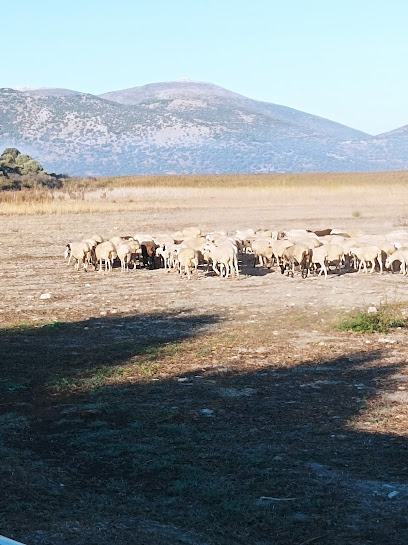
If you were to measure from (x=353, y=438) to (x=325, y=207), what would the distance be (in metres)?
33.2

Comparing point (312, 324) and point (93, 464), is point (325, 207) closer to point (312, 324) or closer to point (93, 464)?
point (312, 324)

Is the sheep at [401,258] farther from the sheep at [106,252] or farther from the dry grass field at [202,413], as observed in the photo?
the sheep at [106,252]

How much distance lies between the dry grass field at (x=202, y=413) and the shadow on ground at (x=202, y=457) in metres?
0.02

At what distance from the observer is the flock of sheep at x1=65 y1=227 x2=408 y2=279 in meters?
17.8

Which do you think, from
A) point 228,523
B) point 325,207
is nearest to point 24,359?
point 228,523

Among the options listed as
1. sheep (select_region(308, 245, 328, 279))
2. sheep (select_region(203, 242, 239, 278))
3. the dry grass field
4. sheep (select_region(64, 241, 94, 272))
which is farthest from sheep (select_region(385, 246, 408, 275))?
sheep (select_region(64, 241, 94, 272))

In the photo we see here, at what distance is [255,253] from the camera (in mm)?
19344

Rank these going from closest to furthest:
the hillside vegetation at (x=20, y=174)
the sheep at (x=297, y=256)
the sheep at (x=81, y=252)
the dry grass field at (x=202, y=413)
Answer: the dry grass field at (x=202, y=413)
the sheep at (x=297, y=256)
the sheep at (x=81, y=252)
the hillside vegetation at (x=20, y=174)

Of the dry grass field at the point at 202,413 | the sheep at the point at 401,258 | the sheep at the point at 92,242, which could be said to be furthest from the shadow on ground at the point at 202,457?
the sheep at the point at 92,242

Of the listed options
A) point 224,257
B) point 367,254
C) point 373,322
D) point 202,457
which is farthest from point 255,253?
point 202,457

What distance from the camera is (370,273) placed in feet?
59.3

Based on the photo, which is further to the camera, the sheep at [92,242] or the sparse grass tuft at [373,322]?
the sheep at [92,242]

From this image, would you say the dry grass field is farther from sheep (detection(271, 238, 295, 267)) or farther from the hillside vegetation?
the hillside vegetation

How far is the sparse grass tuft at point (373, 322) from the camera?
12031mm
